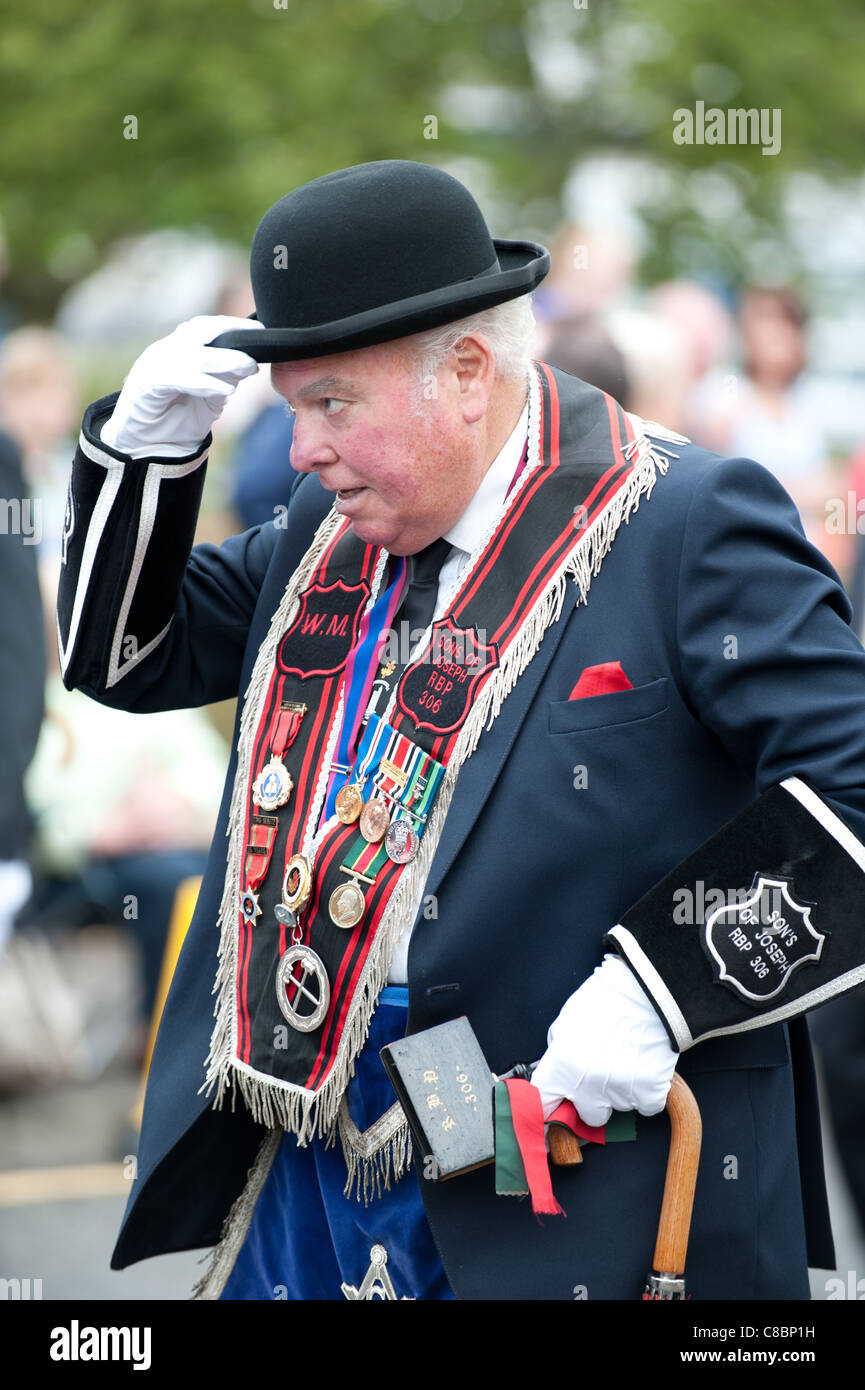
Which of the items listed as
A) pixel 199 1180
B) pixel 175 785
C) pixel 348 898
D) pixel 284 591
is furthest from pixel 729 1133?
pixel 175 785

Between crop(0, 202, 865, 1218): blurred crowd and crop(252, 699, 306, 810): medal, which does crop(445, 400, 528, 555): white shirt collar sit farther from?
crop(0, 202, 865, 1218): blurred crowd

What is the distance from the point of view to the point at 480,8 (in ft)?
37.8

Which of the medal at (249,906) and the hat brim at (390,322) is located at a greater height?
the hat brim at (390,322)

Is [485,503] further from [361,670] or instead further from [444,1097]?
[444,1097]

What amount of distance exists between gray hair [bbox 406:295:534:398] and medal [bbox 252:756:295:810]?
1.94 ft

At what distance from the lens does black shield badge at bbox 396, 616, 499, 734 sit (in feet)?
7.80

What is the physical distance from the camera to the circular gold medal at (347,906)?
2.39 metres

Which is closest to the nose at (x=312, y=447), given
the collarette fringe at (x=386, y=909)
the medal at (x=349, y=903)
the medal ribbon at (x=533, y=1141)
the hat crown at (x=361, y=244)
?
the hat crown at (x=361, y=244)

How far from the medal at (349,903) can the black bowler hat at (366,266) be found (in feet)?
2.38

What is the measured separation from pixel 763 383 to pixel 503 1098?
5567 millimetres

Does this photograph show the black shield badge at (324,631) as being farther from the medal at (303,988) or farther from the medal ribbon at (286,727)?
the medal at (303,988)

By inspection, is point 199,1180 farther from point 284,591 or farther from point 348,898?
point 284,591

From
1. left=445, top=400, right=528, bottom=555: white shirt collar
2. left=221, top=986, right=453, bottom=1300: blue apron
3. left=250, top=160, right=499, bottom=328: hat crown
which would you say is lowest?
left=221, top=986, right=453, bottom=1300: blue apron

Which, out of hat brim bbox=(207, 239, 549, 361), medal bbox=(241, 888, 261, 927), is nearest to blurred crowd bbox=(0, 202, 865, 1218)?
medal bbox=(241, 888, 261, 927)
